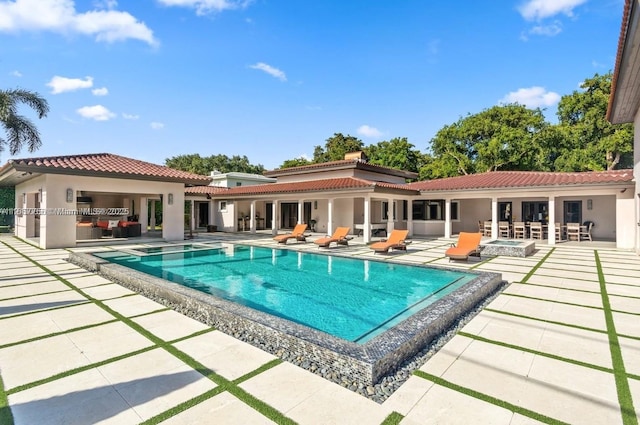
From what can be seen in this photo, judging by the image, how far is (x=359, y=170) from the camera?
72.7ft

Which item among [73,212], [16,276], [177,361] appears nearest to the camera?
[177,361]

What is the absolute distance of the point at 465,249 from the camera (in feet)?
37.8

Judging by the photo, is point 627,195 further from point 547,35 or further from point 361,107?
point 361,107

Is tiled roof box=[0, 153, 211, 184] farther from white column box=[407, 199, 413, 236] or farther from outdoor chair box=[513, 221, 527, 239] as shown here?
outdoor chair box=[513, 221, 527, 239]

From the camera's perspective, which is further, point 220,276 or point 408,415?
point 220,276

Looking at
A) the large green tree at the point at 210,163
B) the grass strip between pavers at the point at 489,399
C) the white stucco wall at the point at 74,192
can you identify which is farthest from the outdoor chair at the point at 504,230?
the large green tree at the point at 210,163

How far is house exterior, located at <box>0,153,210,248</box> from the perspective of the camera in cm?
1385

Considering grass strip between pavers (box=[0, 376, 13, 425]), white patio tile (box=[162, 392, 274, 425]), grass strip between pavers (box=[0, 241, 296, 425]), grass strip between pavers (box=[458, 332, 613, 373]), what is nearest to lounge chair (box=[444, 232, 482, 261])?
grass strip between pavers (box=[458, 332, 613, 373])

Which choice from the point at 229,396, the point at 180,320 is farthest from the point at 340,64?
the point at 229,396

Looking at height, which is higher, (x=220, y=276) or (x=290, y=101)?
(x=290, y=101)

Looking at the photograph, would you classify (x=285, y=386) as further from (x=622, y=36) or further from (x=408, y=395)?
(x=622, y=36)

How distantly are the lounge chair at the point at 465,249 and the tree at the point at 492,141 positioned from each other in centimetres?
2384

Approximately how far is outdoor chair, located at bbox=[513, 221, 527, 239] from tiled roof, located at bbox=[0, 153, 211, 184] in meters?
17.5

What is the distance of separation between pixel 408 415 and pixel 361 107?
30.6 meters
